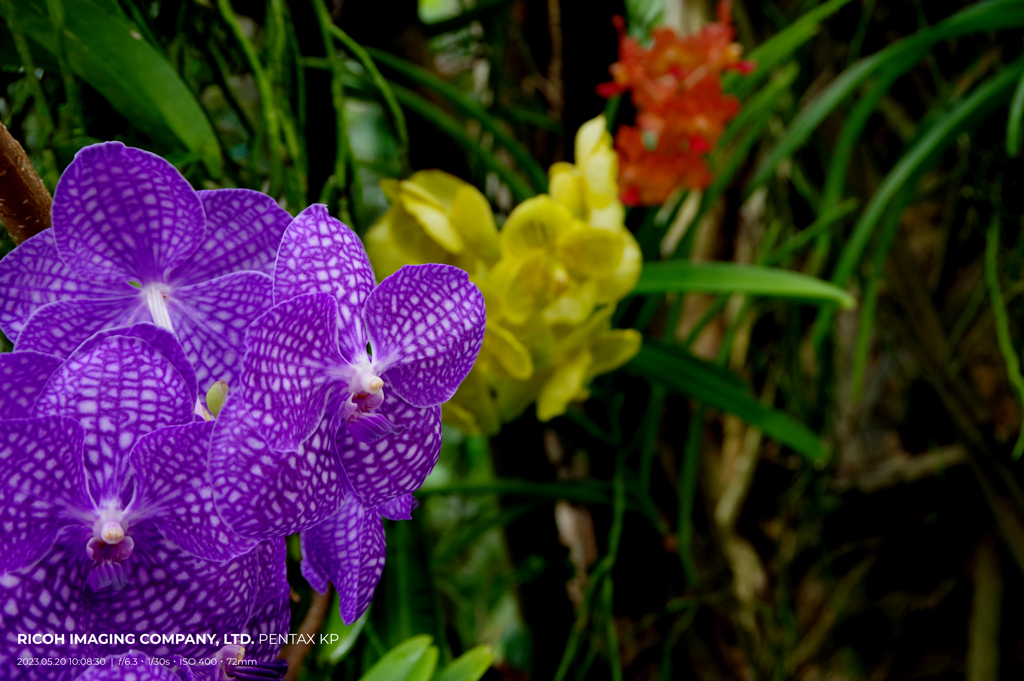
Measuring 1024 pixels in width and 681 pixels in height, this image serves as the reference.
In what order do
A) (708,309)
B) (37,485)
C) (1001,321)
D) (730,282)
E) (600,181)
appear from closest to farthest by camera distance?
1. (37,485)
2. (600,181)
3. (730,282)
4. (1001,321)
5. (708,309)

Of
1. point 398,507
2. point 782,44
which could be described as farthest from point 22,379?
point 782,44

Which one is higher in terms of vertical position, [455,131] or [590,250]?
[455,131]

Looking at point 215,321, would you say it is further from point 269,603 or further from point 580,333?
point 580,333

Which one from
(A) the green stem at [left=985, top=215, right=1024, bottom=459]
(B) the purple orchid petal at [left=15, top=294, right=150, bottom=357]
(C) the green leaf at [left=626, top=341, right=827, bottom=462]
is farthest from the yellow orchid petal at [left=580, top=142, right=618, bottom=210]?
(A) the green stem at [left=985, top=215, right=1024, bottom=459]

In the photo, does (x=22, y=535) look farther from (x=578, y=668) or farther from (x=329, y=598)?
(x=578, y=668)

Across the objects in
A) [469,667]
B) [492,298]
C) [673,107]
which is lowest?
[469,667]

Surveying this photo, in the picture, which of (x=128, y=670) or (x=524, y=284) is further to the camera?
(x=524, y=284)

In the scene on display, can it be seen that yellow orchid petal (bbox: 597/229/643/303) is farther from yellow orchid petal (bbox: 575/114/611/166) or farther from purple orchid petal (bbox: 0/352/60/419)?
purple orchid petal (bbox: 0/352/60/419)
